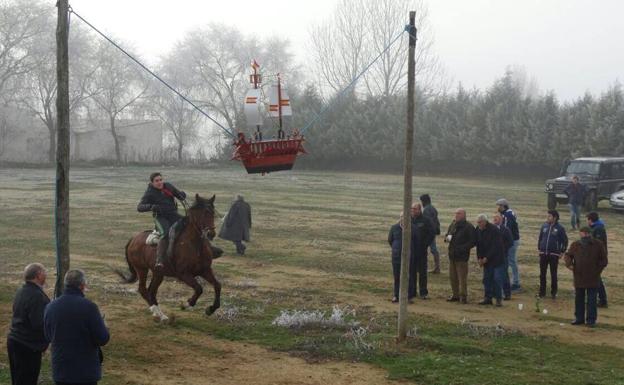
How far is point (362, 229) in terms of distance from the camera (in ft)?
84.9

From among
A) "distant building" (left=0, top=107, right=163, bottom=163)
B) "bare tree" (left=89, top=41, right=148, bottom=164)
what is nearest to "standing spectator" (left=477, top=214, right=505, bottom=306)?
"distant building" (left=0, top=107, right=163, bottom=163)

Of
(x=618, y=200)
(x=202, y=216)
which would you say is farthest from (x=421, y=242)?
(x=618, y=200)

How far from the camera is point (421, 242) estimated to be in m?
14.8

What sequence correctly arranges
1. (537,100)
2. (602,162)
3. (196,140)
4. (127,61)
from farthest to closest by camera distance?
(196,140)
(127,61)
(537,100)
(602,162)

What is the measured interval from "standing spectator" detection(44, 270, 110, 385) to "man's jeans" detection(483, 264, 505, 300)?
9190 millimetres

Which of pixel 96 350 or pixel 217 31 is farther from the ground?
pixel 217 31

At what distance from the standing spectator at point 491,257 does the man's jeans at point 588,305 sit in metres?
1.77

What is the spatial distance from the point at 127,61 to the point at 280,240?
187 feet

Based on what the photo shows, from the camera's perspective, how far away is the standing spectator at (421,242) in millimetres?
14680

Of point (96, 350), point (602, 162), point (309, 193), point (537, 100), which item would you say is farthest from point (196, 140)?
point (96, 350)

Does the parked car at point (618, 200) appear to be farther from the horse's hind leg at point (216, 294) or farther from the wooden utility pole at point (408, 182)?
the horse's hind leg at point (216, 294)

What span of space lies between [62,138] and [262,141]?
10.1 ft

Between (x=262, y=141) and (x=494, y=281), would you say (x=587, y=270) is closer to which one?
(x=494, y=281)

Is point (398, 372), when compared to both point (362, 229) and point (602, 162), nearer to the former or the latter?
point (362, 229)
